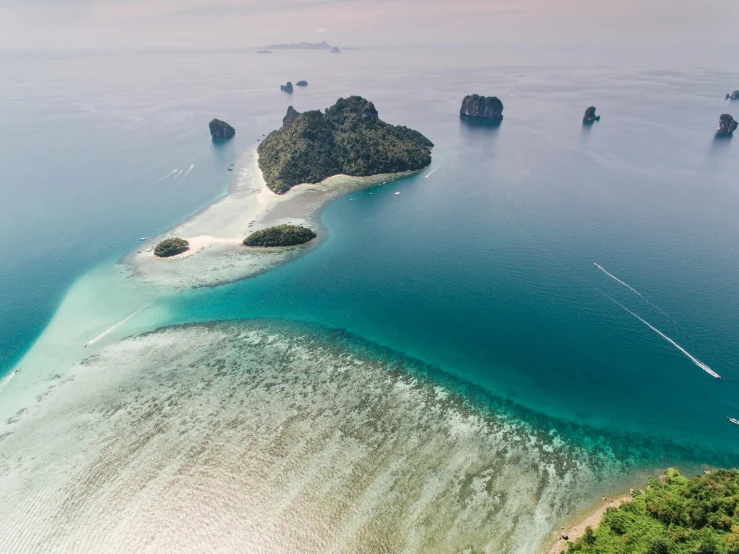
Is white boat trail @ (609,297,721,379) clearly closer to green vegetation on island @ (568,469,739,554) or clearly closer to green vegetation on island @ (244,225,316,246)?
green vegetation on island @ (568,469,739,554)

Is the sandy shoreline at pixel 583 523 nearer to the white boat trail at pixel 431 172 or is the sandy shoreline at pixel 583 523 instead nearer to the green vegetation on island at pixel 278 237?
the green vegetation on island at pixel 278 237

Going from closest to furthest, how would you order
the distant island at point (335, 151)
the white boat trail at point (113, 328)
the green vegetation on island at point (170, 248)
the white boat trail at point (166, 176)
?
1. the white boat trail at point (113, 328)
2. the green vegetation on island at point (170, 248)
3. the distant island at point (335, 151)
4. the white boat trail at point (166, 176)

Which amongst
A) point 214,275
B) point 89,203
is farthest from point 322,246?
point 89,203

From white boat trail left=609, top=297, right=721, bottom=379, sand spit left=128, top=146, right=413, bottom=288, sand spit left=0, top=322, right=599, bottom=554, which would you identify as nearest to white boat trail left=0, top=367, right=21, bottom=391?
sand spit left=0, top=322, right=599, bottom=554

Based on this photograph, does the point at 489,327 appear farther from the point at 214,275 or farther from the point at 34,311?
the point at 34,311

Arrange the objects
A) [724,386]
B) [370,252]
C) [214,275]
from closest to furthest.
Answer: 1. [724,386]
2. [214,275]
3. [370,252]

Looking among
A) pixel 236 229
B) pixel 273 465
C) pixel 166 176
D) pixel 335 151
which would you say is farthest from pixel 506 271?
pixel 166 176

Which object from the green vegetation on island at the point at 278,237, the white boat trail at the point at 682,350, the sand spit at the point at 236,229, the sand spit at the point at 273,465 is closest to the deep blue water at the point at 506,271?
the white boat trail at the point at 682,350
